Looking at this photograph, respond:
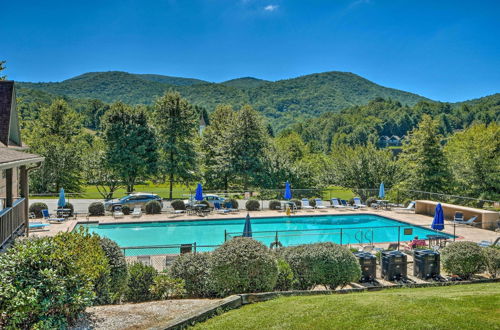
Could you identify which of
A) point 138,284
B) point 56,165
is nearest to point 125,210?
point 56,165

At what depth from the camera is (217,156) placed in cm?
3462

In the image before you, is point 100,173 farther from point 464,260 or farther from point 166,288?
point 464,260

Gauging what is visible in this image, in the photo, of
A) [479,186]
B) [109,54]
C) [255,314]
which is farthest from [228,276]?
[109,54]

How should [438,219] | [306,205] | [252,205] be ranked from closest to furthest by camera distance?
[438,219], [252,205], [306,205]

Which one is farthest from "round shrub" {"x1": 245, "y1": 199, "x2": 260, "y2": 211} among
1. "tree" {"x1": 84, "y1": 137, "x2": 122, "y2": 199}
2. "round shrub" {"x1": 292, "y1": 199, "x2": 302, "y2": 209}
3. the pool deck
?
"tree" {"x1": 84, "y1": 137, "x2": 122, "y2": 199}

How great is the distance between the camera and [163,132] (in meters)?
31.9

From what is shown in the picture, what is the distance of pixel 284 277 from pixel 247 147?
78.8 feet

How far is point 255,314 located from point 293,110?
127432 millimetres

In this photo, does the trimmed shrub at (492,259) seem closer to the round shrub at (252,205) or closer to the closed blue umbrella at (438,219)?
the closed blue umbrella at (438,219)

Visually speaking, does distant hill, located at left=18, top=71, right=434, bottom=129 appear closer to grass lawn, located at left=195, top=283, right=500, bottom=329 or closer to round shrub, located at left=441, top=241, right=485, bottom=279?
round shrub, located at left=441, top=241, right=485, bottom=279

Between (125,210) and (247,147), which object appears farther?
(247,147)

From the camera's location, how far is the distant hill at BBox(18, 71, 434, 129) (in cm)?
12619

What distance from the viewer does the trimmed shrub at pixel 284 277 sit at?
9.30 meters

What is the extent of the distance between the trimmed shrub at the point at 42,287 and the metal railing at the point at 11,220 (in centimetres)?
496
